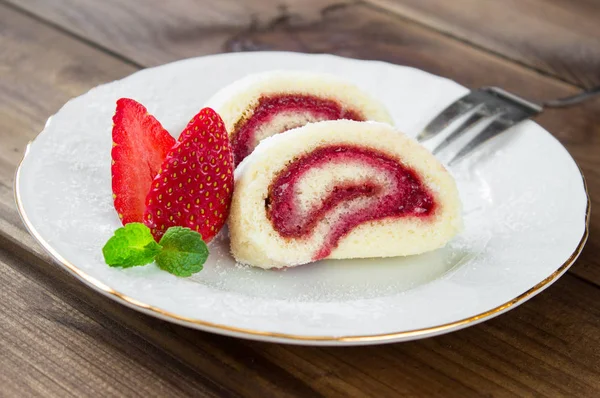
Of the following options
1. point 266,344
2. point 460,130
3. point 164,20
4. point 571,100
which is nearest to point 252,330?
point 266,344

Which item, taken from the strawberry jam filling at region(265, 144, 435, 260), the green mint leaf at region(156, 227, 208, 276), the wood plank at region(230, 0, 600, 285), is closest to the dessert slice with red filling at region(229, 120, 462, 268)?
the strawberry jam filling at region(265, 144, 435, 260)

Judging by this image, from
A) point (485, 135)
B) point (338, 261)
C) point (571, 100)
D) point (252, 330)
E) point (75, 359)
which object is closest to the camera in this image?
point (252, 330)

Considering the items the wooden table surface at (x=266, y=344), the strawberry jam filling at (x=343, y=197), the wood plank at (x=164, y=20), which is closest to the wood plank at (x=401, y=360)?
the wooden table surface at (x=266, y=344)

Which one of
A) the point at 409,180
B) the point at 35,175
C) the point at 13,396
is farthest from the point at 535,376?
the point at 35,175

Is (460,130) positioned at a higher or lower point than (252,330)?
higher

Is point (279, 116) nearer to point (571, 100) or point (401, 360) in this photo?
point (401, 360)
